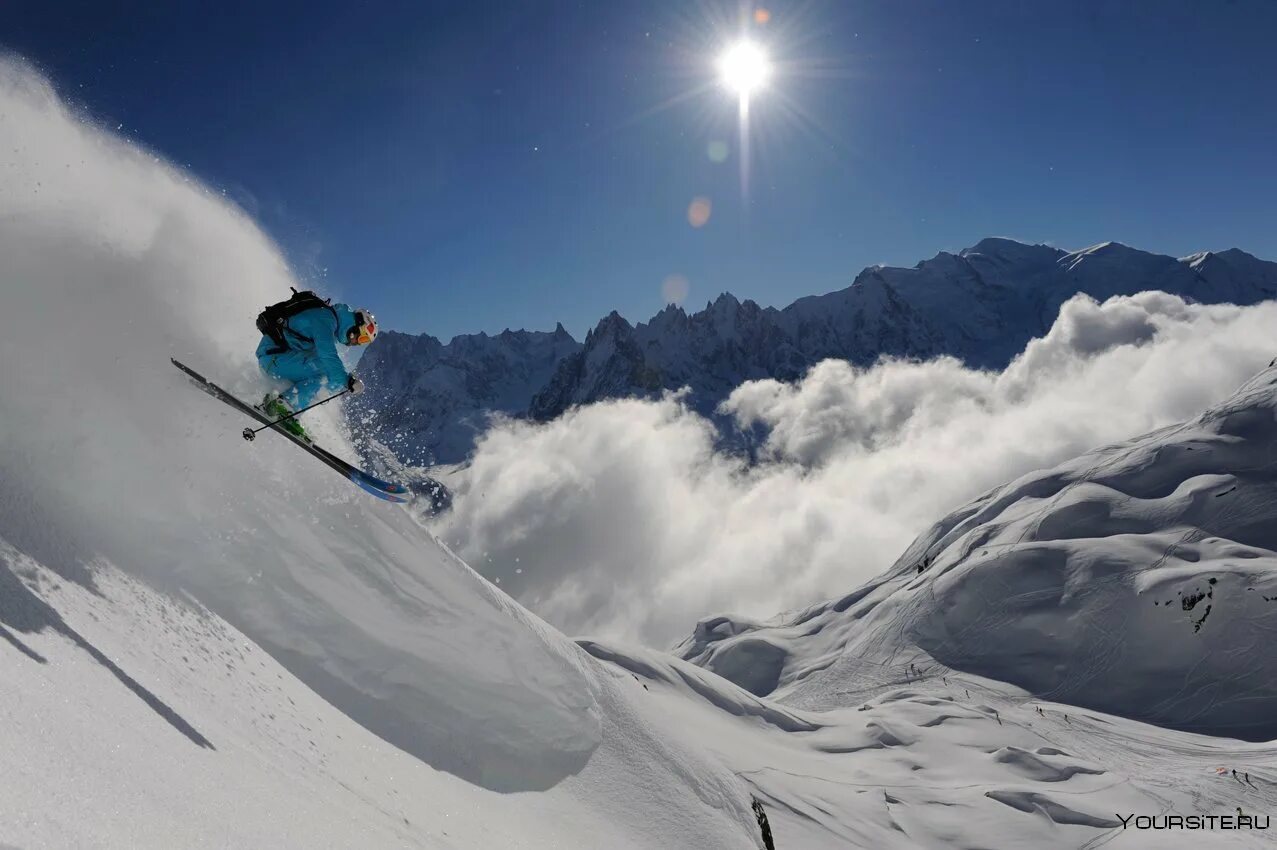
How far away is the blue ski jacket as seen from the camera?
13.1 m

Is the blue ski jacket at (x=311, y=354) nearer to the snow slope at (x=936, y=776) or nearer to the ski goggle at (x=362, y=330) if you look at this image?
the ski goggle at (x=362, y=330)

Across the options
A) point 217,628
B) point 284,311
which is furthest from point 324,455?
point 217,628

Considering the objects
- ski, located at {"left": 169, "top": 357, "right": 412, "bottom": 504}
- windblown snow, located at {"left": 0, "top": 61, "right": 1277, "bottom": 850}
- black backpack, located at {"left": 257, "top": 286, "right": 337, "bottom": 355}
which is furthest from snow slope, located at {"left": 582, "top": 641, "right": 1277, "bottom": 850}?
black backpack, located at {"left": 257, "top": 286, "right": 337, "bottom": 355}

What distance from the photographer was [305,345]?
13336 millimetres

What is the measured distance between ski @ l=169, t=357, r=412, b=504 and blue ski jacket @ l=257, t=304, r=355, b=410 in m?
0.80

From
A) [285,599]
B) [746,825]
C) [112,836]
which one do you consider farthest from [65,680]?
[746,825]

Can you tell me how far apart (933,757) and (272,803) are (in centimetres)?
4539

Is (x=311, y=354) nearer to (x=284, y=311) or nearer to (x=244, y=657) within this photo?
(x=284, y=311)

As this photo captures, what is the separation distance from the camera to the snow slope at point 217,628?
17.4 ft

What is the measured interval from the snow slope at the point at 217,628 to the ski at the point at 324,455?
25cm

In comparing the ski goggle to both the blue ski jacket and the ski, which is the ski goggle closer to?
the blue ski jacket

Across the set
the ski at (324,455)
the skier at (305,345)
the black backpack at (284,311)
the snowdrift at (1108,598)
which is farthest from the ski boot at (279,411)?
the snowdrift at (1108,598)

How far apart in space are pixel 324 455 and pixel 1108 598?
119 m

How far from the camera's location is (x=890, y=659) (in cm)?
10762
